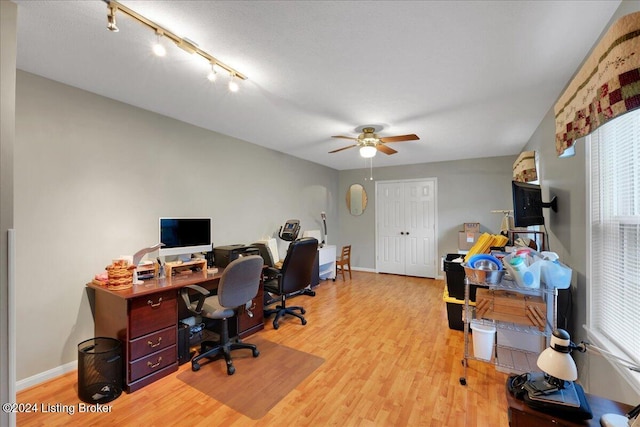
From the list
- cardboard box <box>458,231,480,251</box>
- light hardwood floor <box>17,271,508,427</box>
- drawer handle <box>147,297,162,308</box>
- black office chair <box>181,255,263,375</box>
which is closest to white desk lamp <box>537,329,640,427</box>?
light hardwood floor <box>17,271,508,427</box>

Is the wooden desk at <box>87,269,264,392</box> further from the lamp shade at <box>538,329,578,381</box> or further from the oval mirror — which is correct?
the oval mirror

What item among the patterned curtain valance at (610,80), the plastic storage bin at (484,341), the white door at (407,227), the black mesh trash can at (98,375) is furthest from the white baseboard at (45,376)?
the white door at (407,227)

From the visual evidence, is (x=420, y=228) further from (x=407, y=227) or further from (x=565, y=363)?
(x=565, y=363)

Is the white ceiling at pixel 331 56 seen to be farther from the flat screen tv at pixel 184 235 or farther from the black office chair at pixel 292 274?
the black office chair at pixel 292 274

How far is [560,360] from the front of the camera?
966 millimetres

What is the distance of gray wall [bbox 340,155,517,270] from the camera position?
5094 mm

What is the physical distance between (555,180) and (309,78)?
2501mm

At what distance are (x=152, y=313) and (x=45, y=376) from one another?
98 centimetres

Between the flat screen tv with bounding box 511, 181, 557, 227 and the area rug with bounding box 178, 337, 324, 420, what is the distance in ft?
7.29

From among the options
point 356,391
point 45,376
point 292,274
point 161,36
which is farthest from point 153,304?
point 161,36

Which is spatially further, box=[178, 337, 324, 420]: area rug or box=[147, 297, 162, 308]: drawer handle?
box=[147, 297, 162, 308]: drawer handle

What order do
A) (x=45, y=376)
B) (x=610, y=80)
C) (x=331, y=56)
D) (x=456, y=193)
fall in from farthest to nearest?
(x=456, y=193)
(x=45, y=376)
(x=331, y=56)
(x=610, y=80)

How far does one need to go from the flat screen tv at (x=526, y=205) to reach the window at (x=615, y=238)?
0.53 m

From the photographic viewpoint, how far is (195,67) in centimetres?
201
